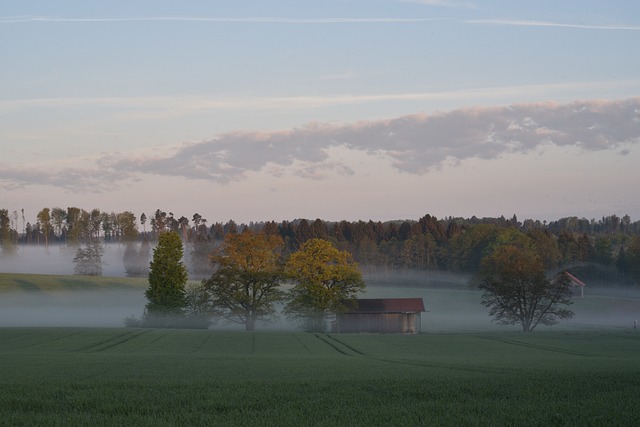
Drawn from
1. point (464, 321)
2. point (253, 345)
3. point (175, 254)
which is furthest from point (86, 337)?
point (464, 321)

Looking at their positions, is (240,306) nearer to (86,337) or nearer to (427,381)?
(86,337)

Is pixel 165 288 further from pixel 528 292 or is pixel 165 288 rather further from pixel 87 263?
pixel 87 263

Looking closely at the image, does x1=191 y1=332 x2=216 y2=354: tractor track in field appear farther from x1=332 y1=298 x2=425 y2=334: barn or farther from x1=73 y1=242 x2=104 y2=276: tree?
x1=73 y1=242 x2=104 y2=276: tree

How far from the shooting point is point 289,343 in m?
62.0

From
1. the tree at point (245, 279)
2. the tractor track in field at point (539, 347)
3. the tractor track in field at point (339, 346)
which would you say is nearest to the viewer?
the tractor track in field at point (539, 347)

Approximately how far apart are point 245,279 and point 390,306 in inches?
697

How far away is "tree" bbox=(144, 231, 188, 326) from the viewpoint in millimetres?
85312

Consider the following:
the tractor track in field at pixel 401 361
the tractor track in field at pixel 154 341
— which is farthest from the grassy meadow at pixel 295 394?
the tractor track in field at pixel 154 341

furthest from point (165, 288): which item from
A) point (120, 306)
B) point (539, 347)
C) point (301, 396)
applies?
point (301, 396)

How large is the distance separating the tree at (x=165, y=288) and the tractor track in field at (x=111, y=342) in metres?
11.9

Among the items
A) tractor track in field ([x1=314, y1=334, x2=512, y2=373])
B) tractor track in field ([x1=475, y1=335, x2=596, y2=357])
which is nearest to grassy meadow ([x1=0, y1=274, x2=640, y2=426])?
tractor track in field ([x1=314, y1=334, x2=512, y2=373])

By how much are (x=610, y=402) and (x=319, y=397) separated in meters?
7.25

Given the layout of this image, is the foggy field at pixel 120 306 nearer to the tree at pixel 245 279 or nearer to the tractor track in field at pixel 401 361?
the tree at pixel 245 279

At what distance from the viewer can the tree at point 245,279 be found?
86.3 m
